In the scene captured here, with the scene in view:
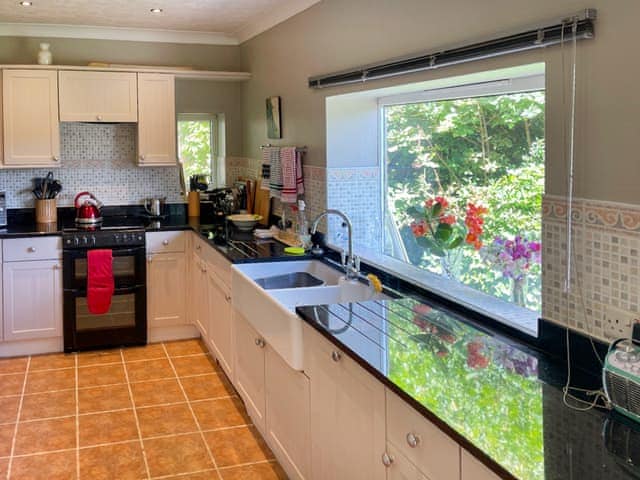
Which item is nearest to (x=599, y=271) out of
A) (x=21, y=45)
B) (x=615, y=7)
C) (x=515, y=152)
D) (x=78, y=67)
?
(x=615, y=7)

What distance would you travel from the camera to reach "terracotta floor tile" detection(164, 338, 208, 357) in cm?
525

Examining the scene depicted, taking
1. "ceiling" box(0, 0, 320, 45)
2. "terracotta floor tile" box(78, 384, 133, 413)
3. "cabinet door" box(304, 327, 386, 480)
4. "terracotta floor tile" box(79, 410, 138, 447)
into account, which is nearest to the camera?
"cabinet door" box(304, 327, 386, 480)

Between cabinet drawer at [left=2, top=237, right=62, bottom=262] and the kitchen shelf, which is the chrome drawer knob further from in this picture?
the kitchen shelf

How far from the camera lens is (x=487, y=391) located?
1971 mm

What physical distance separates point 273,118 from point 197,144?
1262mm

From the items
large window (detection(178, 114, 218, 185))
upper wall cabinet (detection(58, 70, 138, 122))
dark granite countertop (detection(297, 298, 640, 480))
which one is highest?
upper wall cabinet (detection(58, 70, 138, 122))

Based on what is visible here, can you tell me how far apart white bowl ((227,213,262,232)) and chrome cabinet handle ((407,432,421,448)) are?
3346 millimetres

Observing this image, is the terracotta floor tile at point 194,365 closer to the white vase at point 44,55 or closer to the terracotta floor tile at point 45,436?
the terracotta floor tile at point 45,436

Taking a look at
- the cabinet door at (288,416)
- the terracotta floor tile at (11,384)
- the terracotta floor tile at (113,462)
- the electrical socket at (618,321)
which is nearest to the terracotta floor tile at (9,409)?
the terracotta floor tile at (11,384)

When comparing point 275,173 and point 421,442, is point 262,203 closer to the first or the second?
point 275,173

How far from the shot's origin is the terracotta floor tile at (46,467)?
338 centimetres

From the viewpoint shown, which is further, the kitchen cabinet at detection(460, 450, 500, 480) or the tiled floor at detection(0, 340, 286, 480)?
the tiled floor at detection(0, 340, 286, 480)

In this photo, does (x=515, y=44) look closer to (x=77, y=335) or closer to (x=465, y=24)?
(x=465, y=24)

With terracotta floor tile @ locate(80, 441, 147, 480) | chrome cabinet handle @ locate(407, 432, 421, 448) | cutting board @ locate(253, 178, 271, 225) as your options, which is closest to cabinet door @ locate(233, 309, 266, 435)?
terracotta floor tile @ locate(80, 441, 147, 480)
